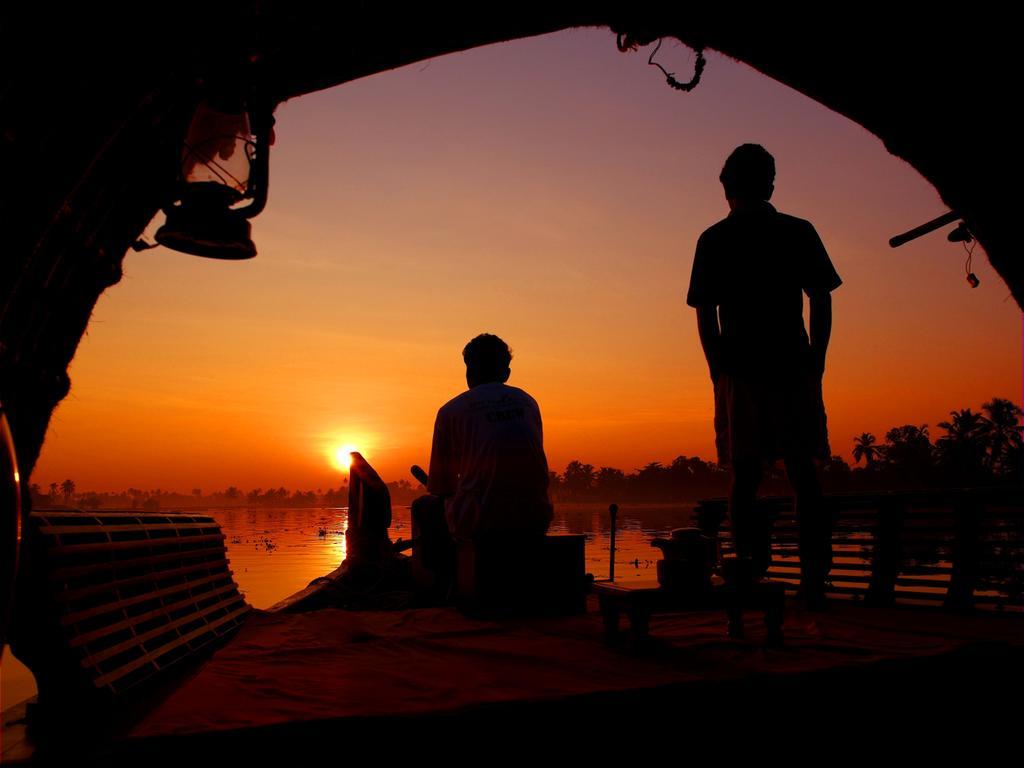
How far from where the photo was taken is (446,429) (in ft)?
14.5

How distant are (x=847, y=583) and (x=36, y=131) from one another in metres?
5.64

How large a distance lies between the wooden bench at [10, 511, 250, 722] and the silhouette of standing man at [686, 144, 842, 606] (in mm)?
2723

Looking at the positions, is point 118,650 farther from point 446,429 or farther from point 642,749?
point 446,429

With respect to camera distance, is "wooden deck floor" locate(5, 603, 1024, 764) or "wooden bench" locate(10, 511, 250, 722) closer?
"wooden deck floor" locate(5, 603, 1024, 764)


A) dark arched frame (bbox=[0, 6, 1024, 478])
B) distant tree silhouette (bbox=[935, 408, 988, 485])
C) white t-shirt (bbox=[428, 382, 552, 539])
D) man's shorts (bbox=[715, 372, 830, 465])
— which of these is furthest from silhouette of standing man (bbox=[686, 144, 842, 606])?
distant tree silhouette (bbox=[935, 408, 988, 485])

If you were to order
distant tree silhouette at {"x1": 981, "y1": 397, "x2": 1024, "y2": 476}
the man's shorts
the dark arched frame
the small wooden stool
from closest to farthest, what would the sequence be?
the small wooden stool, the dark arched frame, the man's shorts, distant tree silhouette at {"x1": 981, "y1": 397, "x2": 1024, "y2": 476}

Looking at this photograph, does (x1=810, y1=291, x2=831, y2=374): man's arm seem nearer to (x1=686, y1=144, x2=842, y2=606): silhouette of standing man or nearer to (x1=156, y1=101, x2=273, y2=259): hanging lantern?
(x1=686, y1=144, x2=842, y2=606): silhouette of standing man

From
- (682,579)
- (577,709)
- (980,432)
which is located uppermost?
(980,432)

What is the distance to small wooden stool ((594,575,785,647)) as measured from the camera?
9.36ft

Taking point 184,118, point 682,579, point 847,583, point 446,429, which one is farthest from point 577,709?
point 847,583

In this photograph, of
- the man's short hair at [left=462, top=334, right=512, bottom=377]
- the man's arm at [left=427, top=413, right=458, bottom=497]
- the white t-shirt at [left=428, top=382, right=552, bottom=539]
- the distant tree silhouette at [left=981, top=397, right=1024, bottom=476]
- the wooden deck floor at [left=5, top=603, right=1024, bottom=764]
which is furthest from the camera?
the distant tree silhouette at [left=981, top=397, right=1024, bottom=476]

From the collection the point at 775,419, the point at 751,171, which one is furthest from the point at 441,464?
the point at 751,171

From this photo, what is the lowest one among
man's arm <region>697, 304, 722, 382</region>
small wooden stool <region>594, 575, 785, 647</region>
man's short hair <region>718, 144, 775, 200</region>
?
small wooden stool <region>594, 575, 785, 647</region>

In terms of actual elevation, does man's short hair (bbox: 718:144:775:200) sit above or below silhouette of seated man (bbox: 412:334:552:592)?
above
